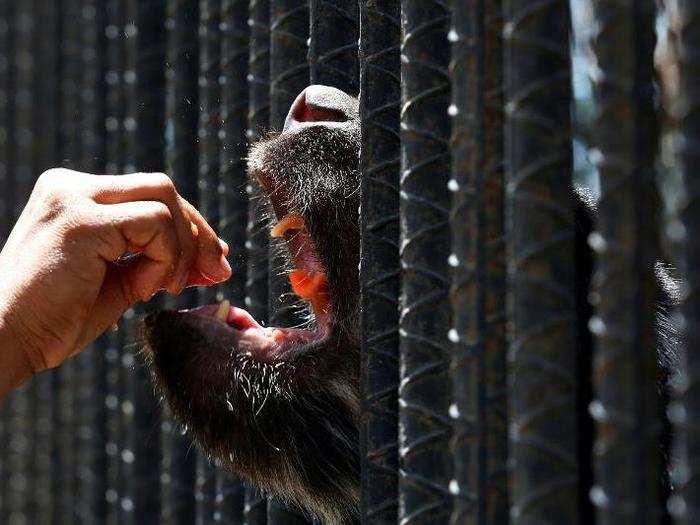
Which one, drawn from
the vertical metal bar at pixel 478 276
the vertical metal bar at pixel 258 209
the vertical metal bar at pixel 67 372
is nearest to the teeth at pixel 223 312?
the vertical metal bar at pixel 258 209

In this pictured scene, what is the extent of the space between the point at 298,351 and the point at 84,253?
22.5 inches

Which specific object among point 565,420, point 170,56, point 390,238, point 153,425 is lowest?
point 153,425

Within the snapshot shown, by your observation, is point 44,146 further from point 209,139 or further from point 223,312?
point 223,312

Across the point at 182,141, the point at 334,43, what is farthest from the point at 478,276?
the point at 182,141

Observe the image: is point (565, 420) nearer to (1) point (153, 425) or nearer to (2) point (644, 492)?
(2) point (644, 492)

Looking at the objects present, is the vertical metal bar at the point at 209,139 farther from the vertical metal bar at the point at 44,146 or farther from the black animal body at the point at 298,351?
the vertical metal bar at the point at 44,146

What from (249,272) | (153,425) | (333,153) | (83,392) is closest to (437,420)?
(333,153)

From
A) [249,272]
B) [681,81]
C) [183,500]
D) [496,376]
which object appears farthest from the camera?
[183,500]

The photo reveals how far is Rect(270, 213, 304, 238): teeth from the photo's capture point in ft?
8.38

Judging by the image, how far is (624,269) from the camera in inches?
56.2

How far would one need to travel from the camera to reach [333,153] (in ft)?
8.20

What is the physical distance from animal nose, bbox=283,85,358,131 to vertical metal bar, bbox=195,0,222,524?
664mm

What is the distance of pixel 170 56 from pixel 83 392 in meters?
1.37

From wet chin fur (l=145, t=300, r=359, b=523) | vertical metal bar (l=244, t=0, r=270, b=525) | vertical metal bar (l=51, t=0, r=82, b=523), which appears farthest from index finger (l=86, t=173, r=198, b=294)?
vertical metal bar (l=51, t=0, r=82, b=523)
